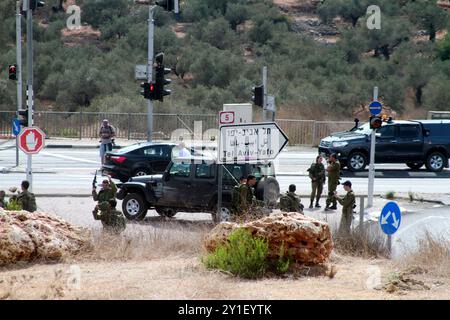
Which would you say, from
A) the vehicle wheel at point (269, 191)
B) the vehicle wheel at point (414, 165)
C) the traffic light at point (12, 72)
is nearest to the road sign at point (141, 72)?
the traffic light at point (12, 72)

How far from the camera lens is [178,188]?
735 inches

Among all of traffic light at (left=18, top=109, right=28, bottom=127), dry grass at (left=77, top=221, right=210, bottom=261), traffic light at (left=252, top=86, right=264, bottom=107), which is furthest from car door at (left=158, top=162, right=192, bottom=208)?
traffic light at (left=252, top=86, right=264, bottom=107)

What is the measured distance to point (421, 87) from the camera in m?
52.7

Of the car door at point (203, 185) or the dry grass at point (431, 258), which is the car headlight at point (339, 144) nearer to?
the car door at point (203, 185)

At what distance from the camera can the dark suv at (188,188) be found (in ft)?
60.3

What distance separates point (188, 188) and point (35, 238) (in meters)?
7.13

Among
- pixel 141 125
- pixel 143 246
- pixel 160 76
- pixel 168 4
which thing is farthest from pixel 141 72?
pixel 143 246

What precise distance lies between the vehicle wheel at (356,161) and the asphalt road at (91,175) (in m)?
0.24

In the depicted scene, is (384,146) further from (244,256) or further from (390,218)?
(244,256)

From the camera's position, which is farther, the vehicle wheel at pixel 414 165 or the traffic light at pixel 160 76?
the vehicle wheel at pixel 414 165

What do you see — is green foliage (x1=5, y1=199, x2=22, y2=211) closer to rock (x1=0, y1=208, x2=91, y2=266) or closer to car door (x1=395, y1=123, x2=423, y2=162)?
rock (x1=0, y1=208, x2=91, y2=266)

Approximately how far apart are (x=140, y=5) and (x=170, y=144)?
46133 millimetres

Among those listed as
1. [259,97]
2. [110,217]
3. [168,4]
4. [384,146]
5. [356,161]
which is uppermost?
[168,4]
